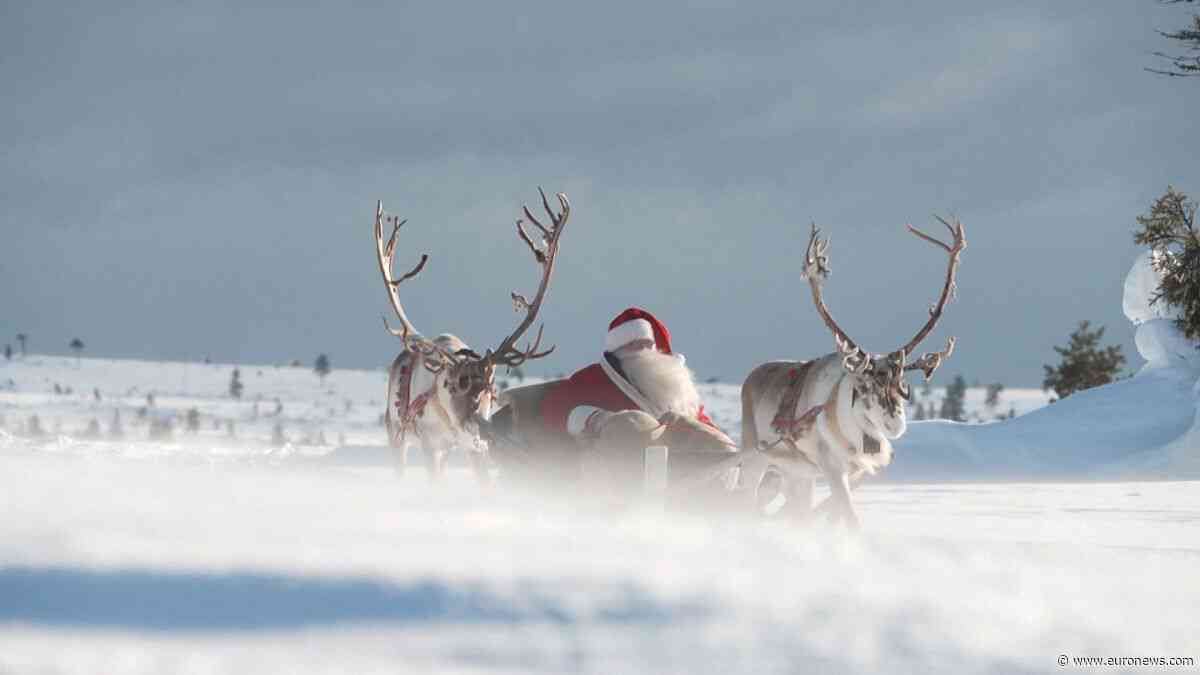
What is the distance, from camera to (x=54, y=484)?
4777 millimetres

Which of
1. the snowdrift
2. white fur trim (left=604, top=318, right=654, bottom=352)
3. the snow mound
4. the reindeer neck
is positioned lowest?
the snowdrift

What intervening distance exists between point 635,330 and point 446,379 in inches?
48.9

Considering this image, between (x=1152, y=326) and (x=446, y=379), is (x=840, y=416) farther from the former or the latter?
(x=1152, y=326)

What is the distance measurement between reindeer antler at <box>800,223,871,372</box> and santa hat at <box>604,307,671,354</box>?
3.43ft

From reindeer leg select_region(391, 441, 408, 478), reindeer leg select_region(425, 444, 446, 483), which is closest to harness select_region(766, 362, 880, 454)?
reindeer leg select_region(425, 444, 446, 483)

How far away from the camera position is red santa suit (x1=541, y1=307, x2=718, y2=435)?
→ 6332 millimetres

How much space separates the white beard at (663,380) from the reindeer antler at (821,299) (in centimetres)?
94

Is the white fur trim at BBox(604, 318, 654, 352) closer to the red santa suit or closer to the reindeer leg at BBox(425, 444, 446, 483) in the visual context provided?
the red santa suit

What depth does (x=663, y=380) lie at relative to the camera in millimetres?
6559

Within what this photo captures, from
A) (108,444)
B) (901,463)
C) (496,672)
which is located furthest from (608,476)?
(901,463)

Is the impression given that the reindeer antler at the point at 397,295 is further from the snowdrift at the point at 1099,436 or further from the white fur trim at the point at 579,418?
the snowdrift at the point at 1099,436

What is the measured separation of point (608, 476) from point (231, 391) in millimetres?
66353

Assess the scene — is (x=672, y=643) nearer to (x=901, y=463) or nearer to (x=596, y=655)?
(x=596, y=655)

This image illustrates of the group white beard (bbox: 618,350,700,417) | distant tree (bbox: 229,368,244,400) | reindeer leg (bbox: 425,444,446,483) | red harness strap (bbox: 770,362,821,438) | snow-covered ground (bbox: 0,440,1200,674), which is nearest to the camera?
snow-covered ground (bbox: 0,440,1200,674)
